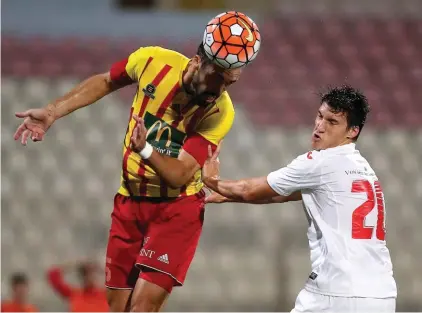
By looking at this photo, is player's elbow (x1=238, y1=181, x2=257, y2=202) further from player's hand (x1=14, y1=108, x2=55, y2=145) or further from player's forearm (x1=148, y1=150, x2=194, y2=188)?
player's hand (x1=14, y1=108, x2=55, y2=145)

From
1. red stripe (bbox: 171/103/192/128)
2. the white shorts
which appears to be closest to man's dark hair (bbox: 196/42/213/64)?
red stripe (bbox: 171/103/192/128)

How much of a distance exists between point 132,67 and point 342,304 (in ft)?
5.26

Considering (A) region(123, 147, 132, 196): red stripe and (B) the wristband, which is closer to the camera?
(B) the wristband

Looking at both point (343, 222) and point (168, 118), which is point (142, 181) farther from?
point (343, 222)

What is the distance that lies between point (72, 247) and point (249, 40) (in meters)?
5.17

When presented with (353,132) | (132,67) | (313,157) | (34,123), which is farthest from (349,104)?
(34,123)

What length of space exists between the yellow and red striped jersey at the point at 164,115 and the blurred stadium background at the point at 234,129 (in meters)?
3.94

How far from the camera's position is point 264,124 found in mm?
9602

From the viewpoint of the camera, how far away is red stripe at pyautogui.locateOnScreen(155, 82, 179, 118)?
164 inches

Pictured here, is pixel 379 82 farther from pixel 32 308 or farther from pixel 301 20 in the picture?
pixel 32 308

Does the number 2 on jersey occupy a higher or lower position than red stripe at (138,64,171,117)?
lower

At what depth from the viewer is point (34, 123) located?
4.02 metres

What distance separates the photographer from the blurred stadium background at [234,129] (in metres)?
8.48

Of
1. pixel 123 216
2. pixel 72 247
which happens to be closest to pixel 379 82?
pixel 72 247
